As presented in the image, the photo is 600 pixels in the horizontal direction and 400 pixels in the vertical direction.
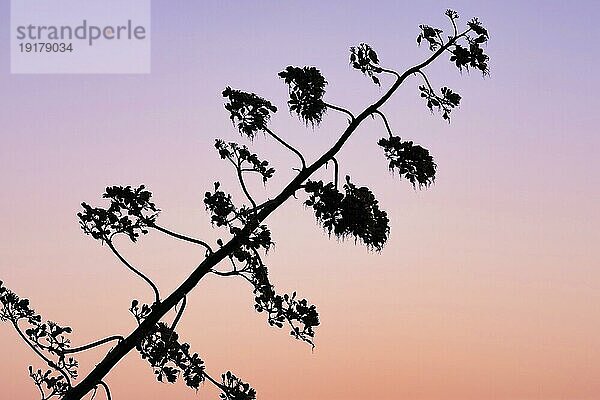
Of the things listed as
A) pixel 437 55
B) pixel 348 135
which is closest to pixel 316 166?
pixel 348 135

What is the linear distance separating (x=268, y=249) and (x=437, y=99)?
1546 mm

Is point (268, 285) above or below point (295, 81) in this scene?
below

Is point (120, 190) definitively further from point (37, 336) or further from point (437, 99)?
point (437, 99)

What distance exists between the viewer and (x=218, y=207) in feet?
22.6

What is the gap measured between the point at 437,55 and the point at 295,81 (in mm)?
1009

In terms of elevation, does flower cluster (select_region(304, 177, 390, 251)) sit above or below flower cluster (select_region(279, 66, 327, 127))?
below

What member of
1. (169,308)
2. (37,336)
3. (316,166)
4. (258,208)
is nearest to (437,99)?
(316,166)

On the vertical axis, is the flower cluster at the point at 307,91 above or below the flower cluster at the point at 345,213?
above

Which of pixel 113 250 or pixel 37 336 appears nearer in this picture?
pixel 113 250

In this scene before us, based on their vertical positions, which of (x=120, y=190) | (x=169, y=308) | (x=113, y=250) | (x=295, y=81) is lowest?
(x=169, y=308)

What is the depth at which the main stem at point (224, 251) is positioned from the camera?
674cm

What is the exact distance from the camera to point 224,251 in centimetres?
675

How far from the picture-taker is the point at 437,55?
6988mm

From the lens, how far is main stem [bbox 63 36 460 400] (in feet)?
22.1
